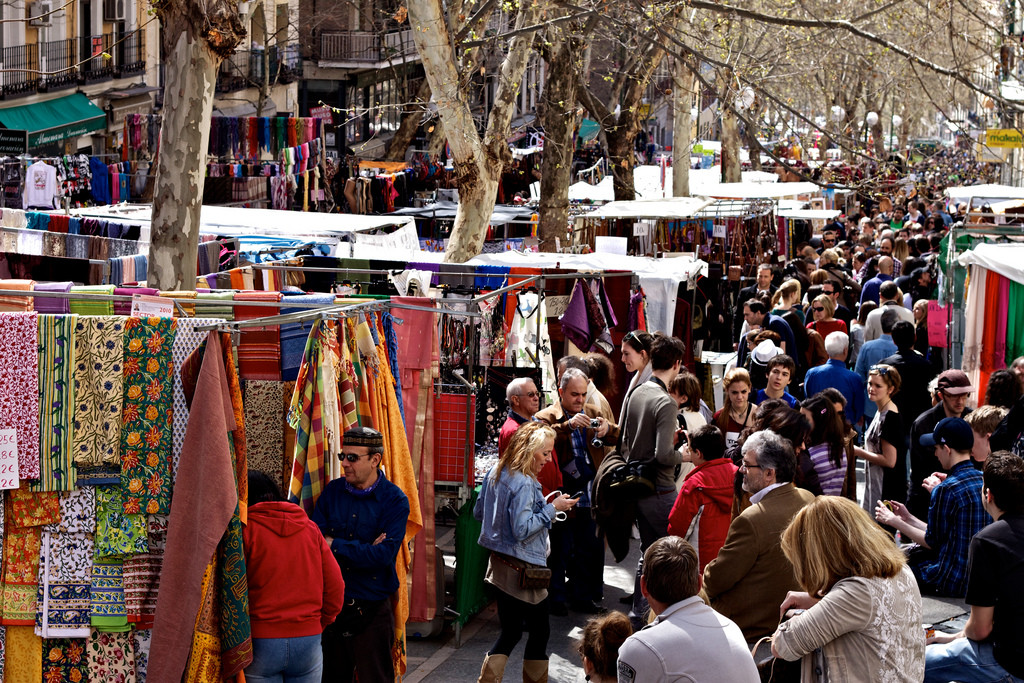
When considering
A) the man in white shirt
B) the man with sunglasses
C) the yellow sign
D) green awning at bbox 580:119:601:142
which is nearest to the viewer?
the man in white shirt

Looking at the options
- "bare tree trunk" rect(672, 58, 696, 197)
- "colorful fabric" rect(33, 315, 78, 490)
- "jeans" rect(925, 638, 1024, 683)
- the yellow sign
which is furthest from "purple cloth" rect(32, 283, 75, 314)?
"bare tree trunk" rect(672, 58, 696, 197)

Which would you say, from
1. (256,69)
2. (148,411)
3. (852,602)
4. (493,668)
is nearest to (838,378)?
(493,668)

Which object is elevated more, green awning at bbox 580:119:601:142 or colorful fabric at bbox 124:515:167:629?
green awning at bbox 580:119:601:142

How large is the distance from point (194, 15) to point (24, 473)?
409 centimetres

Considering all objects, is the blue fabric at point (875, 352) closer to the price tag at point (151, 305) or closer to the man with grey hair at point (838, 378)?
the man with grey hair at point (838, 378)

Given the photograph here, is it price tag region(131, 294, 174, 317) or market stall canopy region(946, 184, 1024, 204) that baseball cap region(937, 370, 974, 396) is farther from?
market stall canopy region(946, 184, 1024, 204)

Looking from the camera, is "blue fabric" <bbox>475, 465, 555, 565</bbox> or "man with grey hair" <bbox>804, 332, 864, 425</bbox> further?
"man with grey hair" <bbox>804, 332, 864, 425</bbox>

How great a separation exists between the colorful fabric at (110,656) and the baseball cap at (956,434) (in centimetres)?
449

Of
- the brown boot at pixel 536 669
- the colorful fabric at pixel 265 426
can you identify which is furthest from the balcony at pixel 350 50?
the colorful fabric at pixel 265 426

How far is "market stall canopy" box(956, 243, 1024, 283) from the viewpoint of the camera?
33.7 ft

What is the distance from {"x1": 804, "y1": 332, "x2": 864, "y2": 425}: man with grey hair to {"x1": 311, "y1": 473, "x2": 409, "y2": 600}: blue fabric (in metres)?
5.36

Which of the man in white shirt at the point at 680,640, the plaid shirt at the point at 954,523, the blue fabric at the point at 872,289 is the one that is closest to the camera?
the man in white shirt at the point at 680,640

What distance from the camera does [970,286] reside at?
11336 millimetres

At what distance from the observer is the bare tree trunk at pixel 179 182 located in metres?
8.41
